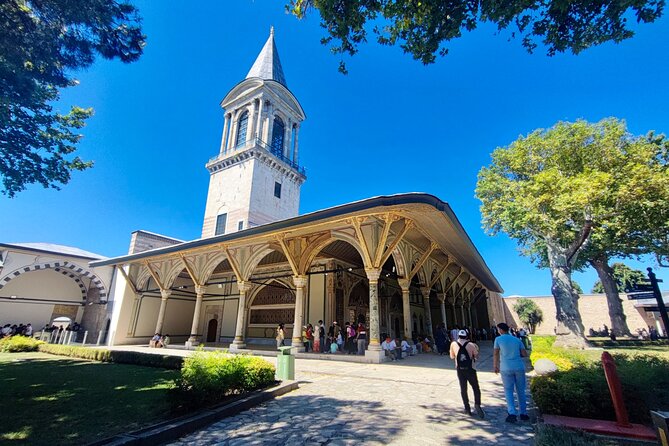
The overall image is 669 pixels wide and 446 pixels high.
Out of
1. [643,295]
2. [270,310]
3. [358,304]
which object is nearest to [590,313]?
[358,304]

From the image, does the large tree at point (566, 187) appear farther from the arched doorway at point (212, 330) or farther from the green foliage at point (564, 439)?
the arched doorway at point (212, 330)

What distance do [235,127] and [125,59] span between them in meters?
21.9

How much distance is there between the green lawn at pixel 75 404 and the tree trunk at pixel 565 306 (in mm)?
14217

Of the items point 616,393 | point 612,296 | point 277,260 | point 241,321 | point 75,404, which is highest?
point 277,260

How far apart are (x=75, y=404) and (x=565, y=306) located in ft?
53.2

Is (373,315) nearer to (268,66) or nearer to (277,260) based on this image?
(277,260)

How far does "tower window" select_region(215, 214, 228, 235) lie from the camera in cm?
2473

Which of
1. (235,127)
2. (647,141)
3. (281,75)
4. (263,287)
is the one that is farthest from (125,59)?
(281,75)

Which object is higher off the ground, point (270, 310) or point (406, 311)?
point (270, 310)

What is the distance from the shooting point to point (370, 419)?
13.5 ft

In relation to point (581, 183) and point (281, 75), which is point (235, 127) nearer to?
point (281, 75)

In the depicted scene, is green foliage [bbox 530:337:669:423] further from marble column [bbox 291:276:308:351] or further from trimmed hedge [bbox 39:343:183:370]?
marble column [bbox 291:276:308:351]

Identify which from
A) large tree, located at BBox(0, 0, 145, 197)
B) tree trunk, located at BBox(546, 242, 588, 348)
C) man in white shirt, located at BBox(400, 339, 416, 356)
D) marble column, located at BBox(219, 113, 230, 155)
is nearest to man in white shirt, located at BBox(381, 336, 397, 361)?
man in white shirt, located at BBox(400, 339, 416, 356)

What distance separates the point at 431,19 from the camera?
469cm
